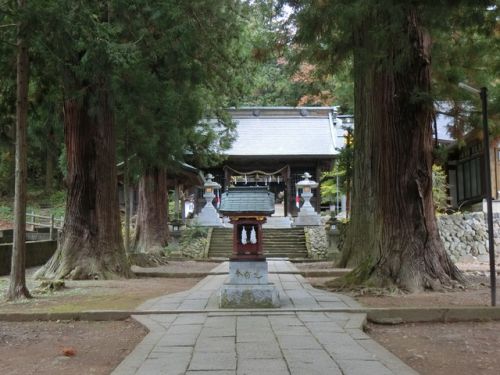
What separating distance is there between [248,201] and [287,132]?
23692mm

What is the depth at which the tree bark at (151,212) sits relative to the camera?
1997cm

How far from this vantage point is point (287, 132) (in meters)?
30.9

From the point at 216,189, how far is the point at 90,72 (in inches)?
700

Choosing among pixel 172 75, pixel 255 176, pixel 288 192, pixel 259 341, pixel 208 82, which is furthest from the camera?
pixel 255 176

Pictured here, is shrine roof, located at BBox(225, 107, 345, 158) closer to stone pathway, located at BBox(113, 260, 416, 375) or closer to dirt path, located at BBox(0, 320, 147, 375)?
stone pathway, located at BBox(113, 260, 416, 375)

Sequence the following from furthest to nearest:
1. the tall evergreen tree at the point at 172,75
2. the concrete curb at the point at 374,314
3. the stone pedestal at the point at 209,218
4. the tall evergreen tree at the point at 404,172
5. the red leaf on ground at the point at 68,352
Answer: the stone pedestal at the point at 209,218 → the tall evergreen tree at the point at 172,75 → the tall evergreen tree at the point at 404,172 → the concrete curb at the point at 374,314 → the red leaf on ground at the point at 68,352

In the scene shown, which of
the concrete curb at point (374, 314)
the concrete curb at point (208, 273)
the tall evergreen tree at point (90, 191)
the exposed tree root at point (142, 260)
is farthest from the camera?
the exposed tree root at point (142, 260)

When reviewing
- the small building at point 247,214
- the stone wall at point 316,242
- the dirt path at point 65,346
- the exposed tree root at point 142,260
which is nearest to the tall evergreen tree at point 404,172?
the small building at point 247,214

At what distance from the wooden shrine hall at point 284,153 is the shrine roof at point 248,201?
1926cm

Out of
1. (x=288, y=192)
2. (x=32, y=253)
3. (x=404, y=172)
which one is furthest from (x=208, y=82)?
(x=288, y=192)

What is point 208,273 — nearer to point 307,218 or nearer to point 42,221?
point 307,218

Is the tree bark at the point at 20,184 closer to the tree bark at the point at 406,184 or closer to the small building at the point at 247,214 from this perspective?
the small building at the point at 247,214

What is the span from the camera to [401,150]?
9.08 metres

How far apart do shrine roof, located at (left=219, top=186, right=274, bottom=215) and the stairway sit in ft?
42.3
